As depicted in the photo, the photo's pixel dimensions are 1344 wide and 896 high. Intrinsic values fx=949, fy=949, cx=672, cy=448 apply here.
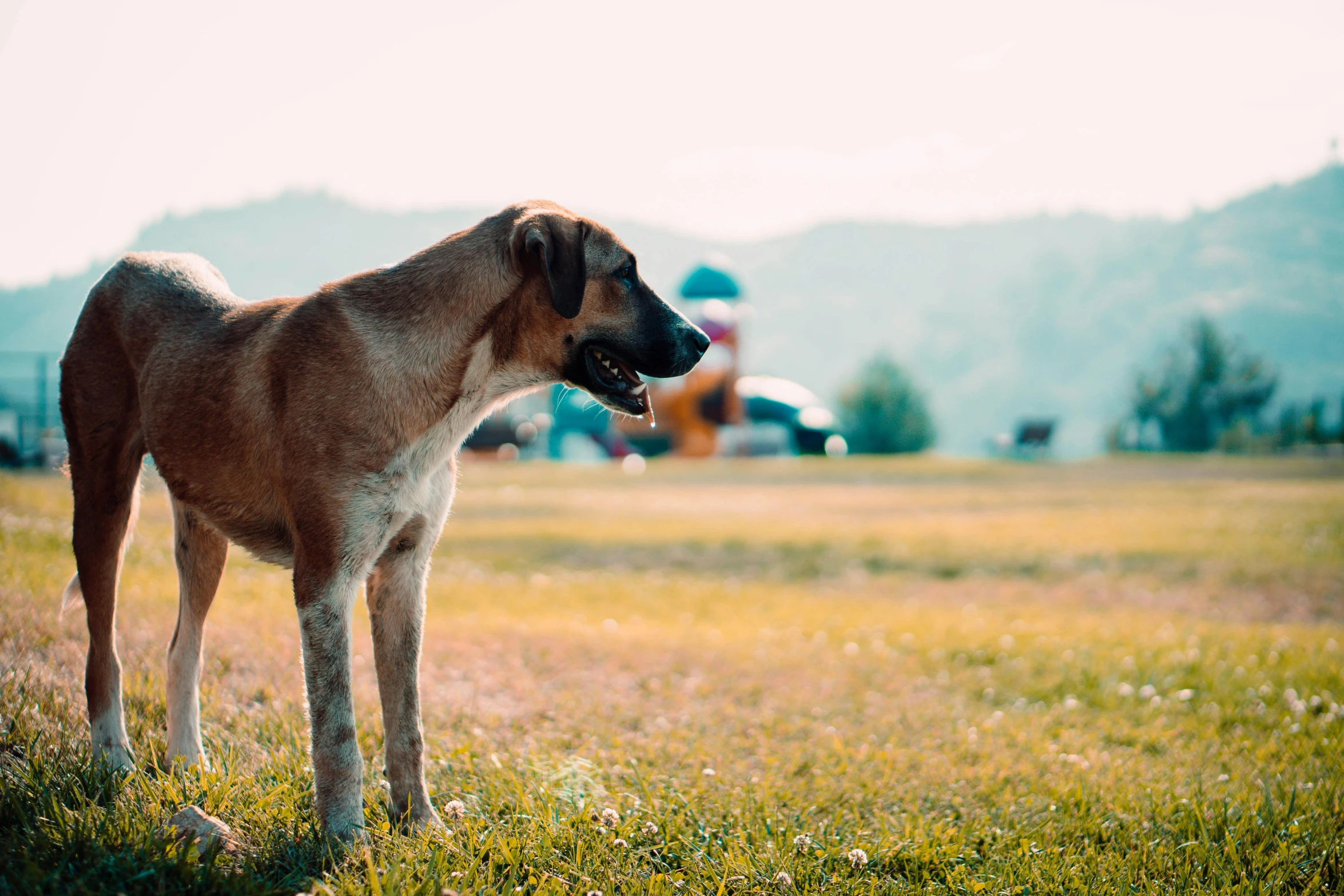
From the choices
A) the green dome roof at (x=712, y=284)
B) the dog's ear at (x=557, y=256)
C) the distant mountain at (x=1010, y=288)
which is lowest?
the dog's ear at (x=557, y=256)

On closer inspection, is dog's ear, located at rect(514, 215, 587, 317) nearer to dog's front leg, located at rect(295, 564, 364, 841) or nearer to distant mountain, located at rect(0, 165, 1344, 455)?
dog's front leg, located at rect(295, 564, 364, 841)

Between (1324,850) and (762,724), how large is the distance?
2665mm

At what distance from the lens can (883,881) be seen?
125 inches

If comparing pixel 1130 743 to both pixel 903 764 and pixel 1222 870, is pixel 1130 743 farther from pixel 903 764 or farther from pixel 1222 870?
pixel 1222 870

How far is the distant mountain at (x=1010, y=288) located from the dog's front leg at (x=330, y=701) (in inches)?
1609

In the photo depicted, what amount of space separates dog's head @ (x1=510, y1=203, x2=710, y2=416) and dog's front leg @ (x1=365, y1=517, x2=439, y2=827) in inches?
31.3

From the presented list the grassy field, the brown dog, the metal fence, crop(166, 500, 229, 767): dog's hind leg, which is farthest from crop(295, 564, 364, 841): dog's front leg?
the metal fence

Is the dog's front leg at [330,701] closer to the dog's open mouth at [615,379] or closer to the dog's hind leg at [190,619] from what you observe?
the dog's hind leg at [190,619]

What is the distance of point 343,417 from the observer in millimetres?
3182

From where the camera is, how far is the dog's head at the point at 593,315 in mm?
3324

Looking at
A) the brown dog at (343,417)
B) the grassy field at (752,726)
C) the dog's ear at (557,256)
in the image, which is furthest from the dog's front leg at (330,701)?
the dog's ear at (557,256)

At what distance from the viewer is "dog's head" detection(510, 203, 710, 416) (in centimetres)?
332

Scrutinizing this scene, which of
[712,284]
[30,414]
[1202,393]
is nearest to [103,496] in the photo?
[30,414]

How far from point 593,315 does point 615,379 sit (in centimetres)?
25
